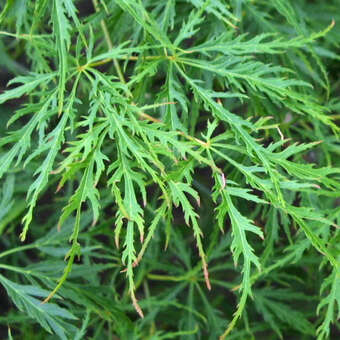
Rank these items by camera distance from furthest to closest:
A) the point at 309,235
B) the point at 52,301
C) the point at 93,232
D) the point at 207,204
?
the point at 207,204 → the point at 93,232 → the point at 52,301 → the point at 309,235

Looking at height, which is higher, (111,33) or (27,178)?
(111,33)

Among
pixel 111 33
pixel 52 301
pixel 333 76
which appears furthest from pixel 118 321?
pixel 333 76

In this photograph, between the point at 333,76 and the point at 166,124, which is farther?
the point at 333,76

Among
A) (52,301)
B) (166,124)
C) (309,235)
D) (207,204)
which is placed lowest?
(207,204)

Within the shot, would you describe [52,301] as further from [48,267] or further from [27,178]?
[27,178]

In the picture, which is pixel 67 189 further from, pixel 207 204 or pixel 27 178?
pixel 207 204

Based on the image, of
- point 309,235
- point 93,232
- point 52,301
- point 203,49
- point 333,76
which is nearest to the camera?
point 309,235
